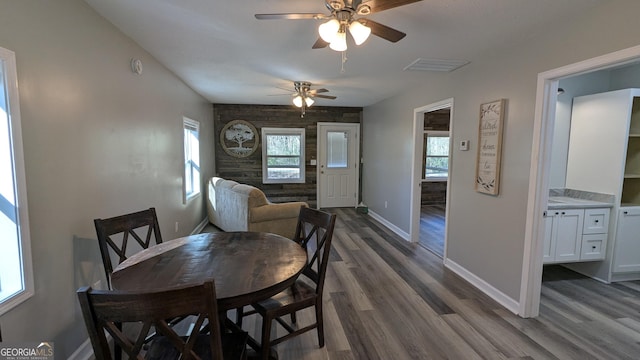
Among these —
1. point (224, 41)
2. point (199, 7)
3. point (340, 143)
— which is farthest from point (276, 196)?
point (199, 7)

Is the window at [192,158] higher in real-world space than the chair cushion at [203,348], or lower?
higher

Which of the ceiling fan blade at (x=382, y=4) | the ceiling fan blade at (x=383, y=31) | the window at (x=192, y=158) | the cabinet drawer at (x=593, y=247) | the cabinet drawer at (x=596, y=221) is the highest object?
the ceiling fan blade at (x=382, y=4)

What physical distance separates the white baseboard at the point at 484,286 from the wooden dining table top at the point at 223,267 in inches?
80.1

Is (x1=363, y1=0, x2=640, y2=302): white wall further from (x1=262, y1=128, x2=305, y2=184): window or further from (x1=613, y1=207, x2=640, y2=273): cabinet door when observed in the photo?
(x1=262, y1=128, x2=305, y2=184): window

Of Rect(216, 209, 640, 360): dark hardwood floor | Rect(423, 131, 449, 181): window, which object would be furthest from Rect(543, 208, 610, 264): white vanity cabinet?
Rect(423, 131, 449, 181): window

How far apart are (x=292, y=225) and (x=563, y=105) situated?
3.57m

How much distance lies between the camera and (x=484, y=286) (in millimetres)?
2873

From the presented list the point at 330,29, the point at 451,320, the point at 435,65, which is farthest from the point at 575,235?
the point at 330,29

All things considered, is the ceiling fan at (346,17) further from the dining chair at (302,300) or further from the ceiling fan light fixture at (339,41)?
the dining chair at (302,300)

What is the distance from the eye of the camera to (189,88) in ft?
14.3

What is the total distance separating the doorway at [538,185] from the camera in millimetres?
2240

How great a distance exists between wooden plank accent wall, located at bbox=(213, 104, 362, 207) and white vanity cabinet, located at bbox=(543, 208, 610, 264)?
438 cm

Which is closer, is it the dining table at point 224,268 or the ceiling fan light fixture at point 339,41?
the dining table at point 224,268

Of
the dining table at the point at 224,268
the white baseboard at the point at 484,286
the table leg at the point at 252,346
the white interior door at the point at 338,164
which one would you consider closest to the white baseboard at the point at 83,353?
the dining table at the point at 224,268
